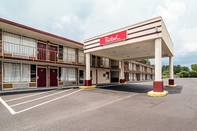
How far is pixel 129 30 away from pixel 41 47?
9459 millimetres

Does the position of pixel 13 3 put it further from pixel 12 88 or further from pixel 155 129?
pixel 155 129

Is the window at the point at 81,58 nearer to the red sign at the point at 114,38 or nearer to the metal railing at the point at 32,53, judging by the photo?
the metal railing at the point at 32,53

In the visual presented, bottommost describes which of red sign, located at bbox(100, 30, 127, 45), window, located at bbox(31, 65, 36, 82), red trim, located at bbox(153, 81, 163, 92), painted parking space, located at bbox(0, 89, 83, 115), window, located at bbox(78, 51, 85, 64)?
painted parking space, located at bbox(0, 89, 83, 115)

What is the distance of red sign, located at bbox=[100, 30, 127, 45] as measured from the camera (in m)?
10.4

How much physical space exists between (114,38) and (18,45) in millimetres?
8924

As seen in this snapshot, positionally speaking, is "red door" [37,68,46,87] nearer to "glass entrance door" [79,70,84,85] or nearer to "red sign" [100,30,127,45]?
"glass entrance door" [79,70,84,85]

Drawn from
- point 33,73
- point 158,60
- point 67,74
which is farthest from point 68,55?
point 158,60

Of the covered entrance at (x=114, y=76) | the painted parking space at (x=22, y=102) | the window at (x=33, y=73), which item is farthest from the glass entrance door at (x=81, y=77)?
the painted parking space at (x=22, y=102)

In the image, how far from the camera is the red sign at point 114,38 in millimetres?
10359

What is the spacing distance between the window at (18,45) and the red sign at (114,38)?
6725mm

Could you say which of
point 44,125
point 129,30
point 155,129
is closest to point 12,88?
point 44,125

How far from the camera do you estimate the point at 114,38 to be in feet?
36.0

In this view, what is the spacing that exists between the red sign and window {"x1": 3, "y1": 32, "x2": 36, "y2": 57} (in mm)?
6725

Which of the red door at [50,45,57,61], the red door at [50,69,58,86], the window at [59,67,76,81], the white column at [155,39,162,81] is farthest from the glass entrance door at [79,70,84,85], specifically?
the white column at [155,39,162,81]
